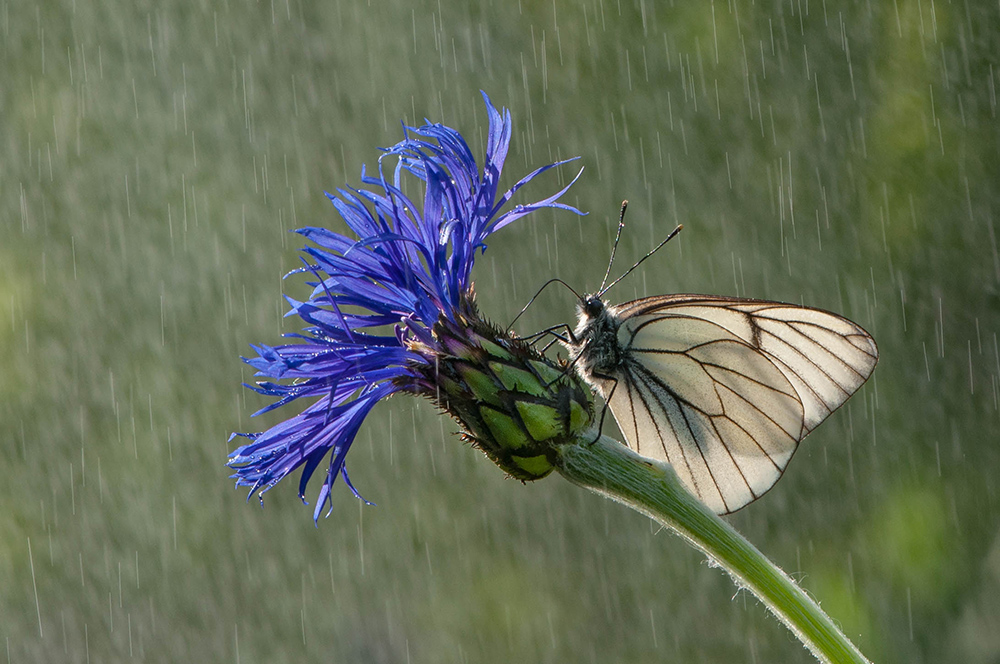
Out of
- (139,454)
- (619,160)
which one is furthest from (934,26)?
(139,454)

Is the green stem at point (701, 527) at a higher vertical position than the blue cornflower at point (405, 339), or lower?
lower

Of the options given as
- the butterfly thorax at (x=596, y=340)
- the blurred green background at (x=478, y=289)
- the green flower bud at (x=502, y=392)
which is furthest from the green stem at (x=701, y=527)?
the blurred green background at (x=478, y=289)

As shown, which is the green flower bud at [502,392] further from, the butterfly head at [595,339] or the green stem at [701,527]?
the butterfly head at [595,339]

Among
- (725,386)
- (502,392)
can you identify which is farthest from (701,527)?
(725,386)

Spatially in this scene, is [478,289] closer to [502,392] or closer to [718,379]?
[718,379]

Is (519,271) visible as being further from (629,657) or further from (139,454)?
(139,454)

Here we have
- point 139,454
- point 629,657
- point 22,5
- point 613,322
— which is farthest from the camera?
point 22,5

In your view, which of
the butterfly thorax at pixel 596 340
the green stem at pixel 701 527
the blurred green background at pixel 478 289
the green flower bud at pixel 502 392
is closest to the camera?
the green stem at pixel 701 527
